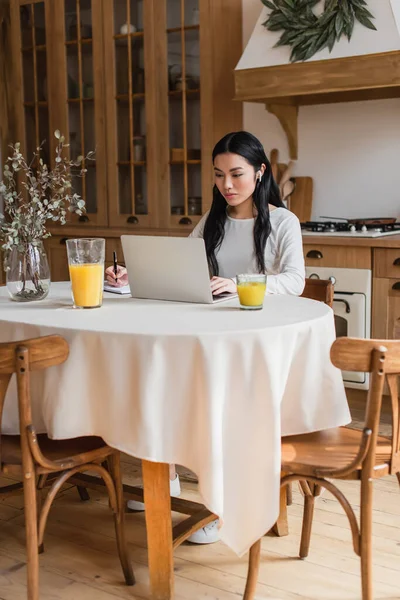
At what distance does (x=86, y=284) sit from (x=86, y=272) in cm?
3

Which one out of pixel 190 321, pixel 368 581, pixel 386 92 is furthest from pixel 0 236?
pixel 386 92

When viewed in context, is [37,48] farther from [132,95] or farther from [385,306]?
[385,306]

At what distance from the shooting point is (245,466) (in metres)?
1.78

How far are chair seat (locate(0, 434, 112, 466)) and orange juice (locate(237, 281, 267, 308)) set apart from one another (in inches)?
20.8

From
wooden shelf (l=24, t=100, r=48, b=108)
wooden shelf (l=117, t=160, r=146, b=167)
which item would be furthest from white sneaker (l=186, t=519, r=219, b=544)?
wooden shelf (l=24, t=100, r=48, b=108)

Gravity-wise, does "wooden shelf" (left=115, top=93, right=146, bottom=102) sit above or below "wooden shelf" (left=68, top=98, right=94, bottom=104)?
below

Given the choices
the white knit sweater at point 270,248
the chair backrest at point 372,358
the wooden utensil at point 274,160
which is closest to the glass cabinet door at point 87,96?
the wooden utensil at point 274,160

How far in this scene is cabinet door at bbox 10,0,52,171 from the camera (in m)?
4.77

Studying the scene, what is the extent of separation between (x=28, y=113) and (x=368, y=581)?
401 cm

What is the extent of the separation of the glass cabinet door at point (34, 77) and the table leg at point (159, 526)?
330 cm

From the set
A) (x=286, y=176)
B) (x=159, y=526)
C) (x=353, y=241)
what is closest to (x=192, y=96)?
(x=286, y=176)

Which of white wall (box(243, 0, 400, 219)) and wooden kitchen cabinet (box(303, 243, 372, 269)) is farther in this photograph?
white wall (box(243, 0, 400, 219))

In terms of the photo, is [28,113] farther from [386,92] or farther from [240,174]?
[240,174]

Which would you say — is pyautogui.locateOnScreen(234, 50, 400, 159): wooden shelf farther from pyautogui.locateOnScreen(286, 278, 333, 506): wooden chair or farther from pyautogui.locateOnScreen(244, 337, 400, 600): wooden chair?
pyautogui.locateOnScreen(244, 337, 400, 600): wooden chair
